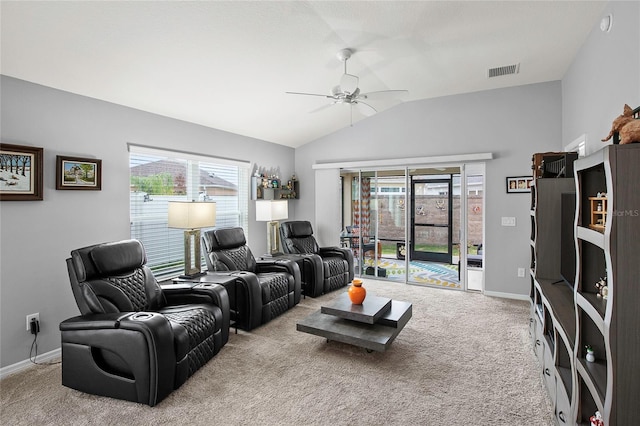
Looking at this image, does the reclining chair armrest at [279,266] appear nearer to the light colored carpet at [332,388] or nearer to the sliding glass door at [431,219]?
the light colored carpet at [332,388]

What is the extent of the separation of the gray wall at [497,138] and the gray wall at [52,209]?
155 inches

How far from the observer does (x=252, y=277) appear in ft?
12.0

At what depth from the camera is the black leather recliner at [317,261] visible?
4.83m

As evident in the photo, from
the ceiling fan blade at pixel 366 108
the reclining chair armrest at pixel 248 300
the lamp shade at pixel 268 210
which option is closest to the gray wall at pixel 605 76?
the ceiling fan blade at pixel 366 108

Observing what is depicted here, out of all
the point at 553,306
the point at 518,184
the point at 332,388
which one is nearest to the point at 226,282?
the point at 332,388

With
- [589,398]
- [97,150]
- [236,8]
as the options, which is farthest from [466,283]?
[97,150]

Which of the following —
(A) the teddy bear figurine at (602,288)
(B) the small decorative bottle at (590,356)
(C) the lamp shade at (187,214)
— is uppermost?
(C) the lamp shade at (187,214)

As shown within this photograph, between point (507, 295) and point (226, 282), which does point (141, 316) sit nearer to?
point (226, 282)

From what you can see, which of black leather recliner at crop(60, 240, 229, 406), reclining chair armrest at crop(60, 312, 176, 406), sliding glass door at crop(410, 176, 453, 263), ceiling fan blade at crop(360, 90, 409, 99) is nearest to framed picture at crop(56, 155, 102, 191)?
black leather recliner at crop(60, 240, 229, 406)

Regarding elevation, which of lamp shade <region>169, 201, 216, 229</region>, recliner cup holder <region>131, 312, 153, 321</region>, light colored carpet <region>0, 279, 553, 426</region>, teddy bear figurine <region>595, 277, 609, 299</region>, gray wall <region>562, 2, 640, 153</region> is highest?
gray wall <region>562, 2, 640, 153</region>

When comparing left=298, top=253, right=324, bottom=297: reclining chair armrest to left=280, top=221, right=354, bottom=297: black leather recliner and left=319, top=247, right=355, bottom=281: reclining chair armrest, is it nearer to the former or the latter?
left=280, top=221, right=354, bottom=297: black leather recliner

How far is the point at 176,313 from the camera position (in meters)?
2.83

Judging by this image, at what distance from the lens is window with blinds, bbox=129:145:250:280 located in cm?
399

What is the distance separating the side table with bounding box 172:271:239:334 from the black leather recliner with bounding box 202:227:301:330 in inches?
1.2
